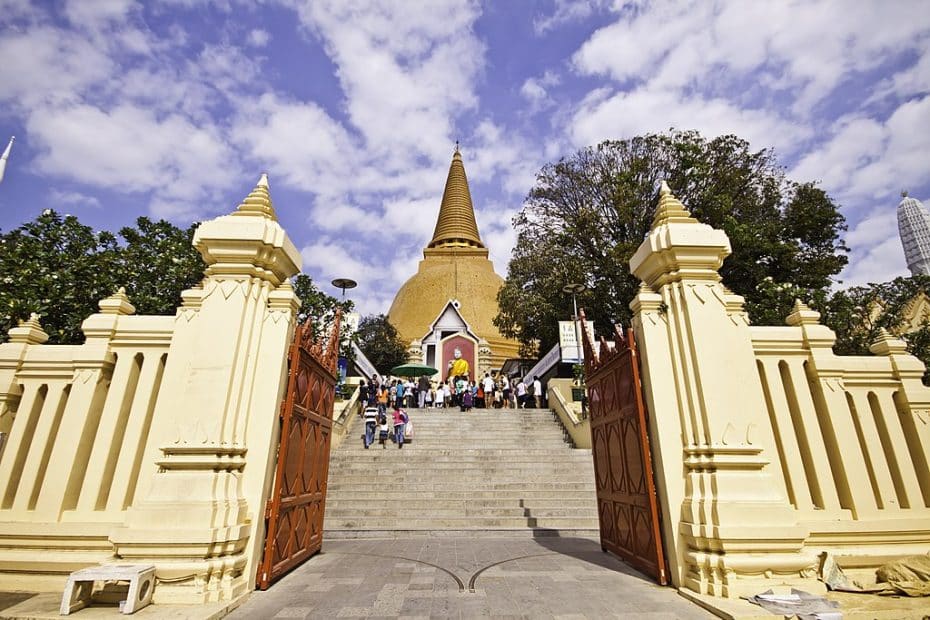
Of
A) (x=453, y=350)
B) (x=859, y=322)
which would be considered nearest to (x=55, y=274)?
(x=453, y=350)

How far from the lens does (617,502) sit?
5.50m

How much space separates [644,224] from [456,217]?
2875cm

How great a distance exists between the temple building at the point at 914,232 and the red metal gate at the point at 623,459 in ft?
288

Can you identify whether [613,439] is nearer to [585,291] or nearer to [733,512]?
[733,512]

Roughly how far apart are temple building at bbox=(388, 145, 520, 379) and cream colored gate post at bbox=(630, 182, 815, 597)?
20.6m

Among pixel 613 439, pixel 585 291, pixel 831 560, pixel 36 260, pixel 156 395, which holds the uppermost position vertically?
pixel 585 291

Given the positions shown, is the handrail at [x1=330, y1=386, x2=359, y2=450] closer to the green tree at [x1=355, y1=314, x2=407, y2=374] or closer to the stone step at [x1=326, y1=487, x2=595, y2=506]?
the stone step at [x1=326, y1=487, x2=595, y2=506]

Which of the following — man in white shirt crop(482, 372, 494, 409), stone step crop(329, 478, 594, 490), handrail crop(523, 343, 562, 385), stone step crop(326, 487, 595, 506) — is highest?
handrail crop(523, 343, 562, 385)

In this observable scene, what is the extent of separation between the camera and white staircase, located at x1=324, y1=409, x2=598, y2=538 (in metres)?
8.11

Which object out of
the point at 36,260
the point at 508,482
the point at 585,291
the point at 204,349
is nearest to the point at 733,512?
the point at 204,349

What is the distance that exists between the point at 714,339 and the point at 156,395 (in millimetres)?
5609

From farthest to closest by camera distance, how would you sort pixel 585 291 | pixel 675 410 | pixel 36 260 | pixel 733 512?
1. pixel 585 291
2. pixel 36 260
3. pixel 675 410
4. pixel 733 512

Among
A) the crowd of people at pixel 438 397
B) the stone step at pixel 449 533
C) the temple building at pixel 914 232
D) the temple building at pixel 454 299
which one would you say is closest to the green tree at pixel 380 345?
the temple building at pixel 454 299

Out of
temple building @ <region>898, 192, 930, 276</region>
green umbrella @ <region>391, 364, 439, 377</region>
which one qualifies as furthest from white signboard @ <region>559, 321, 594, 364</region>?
temple building @ <region>898, 192, 930, 276</region>
